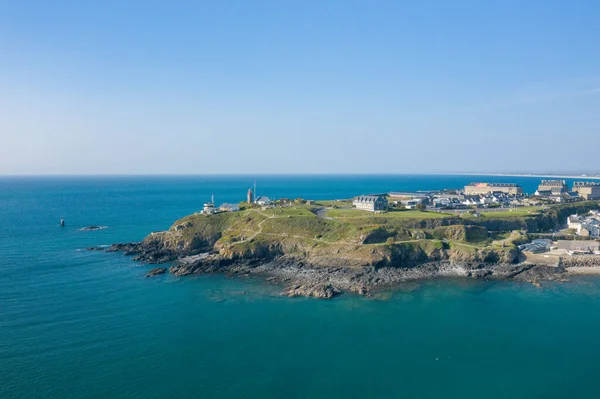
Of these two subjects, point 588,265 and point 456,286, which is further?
point 588,265

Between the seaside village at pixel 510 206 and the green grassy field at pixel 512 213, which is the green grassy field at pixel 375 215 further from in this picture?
the green grassy field at pixel 512 213

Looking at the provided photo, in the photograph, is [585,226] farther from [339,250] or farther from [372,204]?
[339,250]

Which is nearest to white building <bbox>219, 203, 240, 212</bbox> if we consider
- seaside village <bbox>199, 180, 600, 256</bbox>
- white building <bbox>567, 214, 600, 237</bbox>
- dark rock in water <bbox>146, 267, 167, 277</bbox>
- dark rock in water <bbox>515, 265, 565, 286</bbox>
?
seaside village <bbox>199, 180, 600, 256</bbox>

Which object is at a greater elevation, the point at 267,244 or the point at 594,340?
the point at 267,244

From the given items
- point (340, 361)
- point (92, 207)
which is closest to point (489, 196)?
point (340, 361)

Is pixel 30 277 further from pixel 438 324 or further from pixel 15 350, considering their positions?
pixel 438 324

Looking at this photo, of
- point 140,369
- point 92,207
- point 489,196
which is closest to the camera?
point 140,369

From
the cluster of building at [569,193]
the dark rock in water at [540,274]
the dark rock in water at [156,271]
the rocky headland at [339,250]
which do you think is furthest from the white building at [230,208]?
the cluster of building at [569,193]
